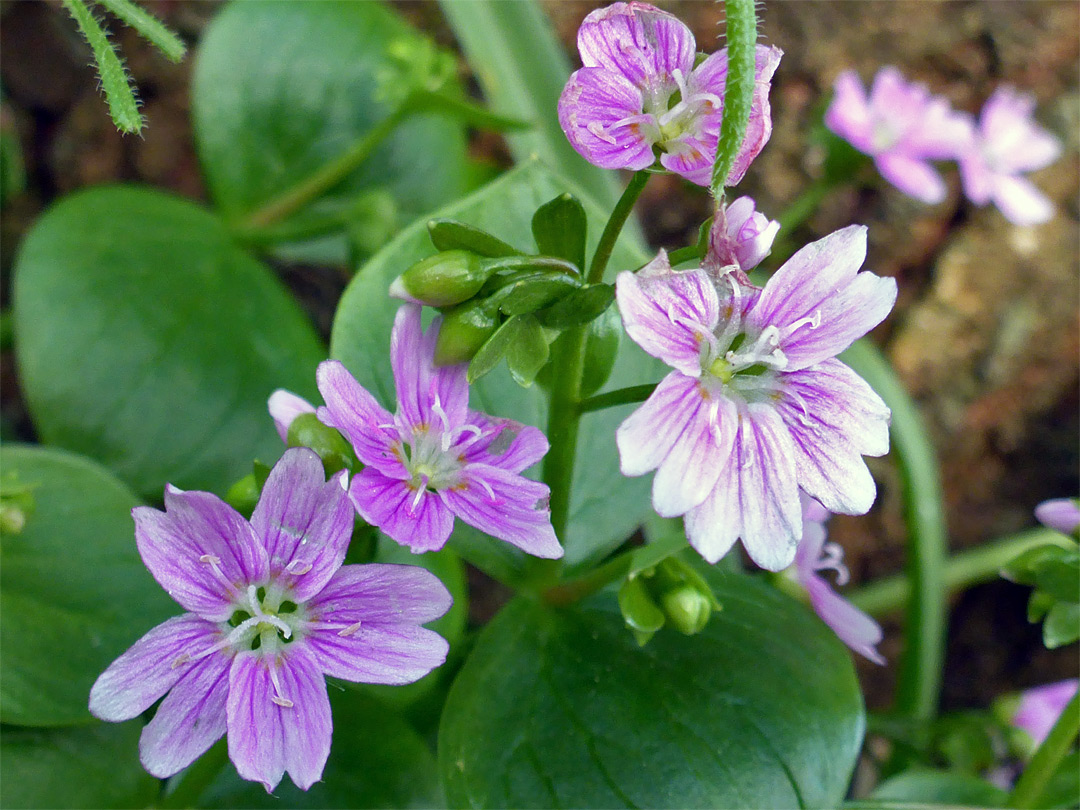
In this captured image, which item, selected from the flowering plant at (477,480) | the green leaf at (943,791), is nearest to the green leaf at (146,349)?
the flowering plant at (477,480)

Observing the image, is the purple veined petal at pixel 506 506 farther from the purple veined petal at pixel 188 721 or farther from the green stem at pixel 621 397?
the purple veined petal at pixel 188 721

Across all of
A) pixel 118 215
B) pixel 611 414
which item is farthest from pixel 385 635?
pixel 118 215

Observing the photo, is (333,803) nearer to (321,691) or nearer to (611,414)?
(321,691)

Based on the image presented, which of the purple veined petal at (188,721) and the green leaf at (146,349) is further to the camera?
the green leaf at (146,349)

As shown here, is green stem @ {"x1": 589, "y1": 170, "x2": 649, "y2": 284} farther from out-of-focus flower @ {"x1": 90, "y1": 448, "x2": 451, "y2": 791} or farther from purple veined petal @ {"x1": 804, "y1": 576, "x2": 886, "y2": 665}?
purple veined petal @ {"x1": 804, "y1": 576, "x2": 886, "y2": 665}

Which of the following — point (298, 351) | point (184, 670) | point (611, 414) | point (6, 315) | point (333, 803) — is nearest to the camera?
point (184, 670)

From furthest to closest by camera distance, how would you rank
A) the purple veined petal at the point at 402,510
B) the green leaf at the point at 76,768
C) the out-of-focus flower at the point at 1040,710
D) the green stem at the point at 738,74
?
the out-of-focus flower at the point at 1040,710
the green leaf at the point at 76,768
the purple veined petal at the point at 402,510
the green stem at the point at 738,74
